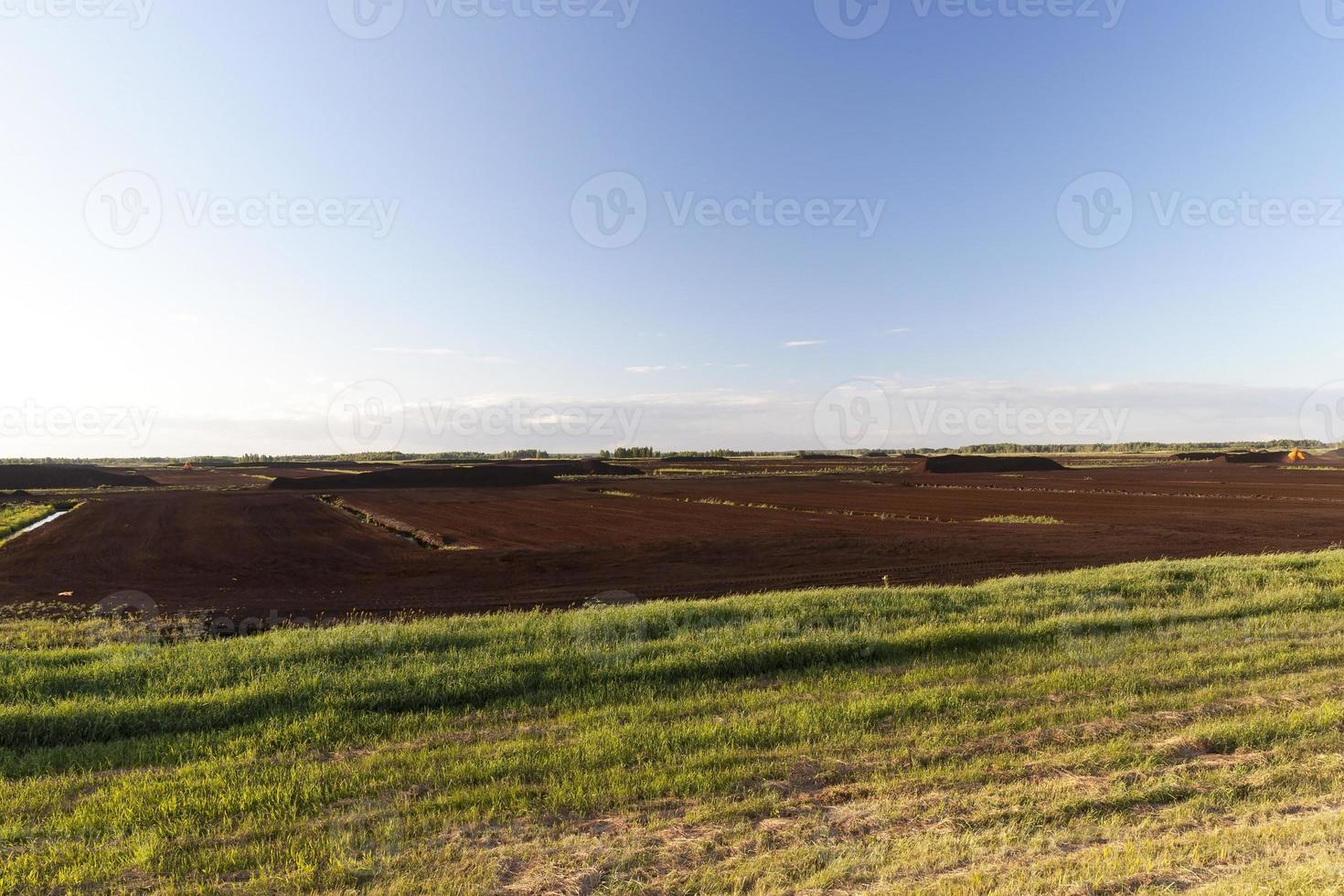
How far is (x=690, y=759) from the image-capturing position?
642cm

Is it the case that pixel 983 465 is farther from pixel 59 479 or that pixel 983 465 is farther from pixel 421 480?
pixel 59 479

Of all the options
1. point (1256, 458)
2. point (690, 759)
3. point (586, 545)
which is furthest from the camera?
point (1256, 458)

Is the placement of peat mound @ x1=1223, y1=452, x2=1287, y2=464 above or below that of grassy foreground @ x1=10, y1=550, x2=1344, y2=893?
above

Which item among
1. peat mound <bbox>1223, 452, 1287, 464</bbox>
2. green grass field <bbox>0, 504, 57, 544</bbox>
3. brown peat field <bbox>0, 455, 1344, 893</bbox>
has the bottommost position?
green grass field <bbox>0, 504, 57, 544</bbox>

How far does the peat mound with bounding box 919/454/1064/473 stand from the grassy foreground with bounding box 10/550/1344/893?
9923cm

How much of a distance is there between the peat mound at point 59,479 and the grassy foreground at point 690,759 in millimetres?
98206

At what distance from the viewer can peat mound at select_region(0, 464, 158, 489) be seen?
279 ft

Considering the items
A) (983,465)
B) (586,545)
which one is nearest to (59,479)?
(586,545)

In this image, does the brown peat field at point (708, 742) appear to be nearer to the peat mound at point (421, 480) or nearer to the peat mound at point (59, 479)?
the peat mound at point (421, 480)

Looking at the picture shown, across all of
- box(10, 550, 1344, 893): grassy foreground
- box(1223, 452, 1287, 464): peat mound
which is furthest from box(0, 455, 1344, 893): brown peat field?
box(1223, 452, 1287, 464): peat mound

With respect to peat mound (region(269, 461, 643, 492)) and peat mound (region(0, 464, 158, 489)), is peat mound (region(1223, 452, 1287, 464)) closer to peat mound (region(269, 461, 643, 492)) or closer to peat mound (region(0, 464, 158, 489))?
peat mound (region(269, 461, 643, 492))

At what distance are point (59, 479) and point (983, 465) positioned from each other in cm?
13266

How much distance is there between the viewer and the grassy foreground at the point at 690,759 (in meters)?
4.76

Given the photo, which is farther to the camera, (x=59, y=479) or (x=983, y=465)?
(x=983, y=465)
